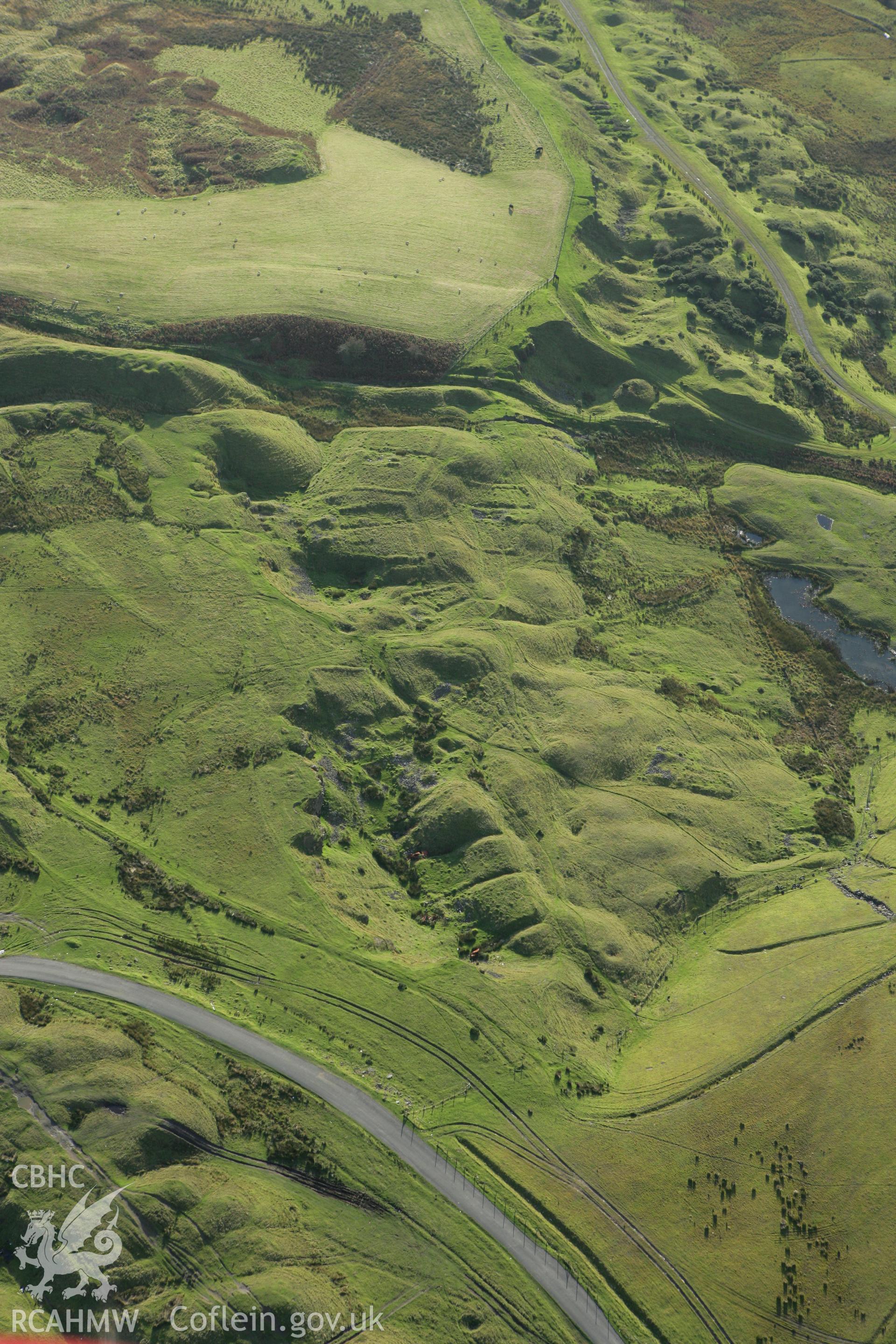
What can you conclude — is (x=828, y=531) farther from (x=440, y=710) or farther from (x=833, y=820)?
(x=440, y=710)

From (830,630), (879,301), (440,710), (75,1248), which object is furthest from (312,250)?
(75,1248)

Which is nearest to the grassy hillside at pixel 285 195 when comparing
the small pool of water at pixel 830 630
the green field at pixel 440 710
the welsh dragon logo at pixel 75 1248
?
the green field at pixel 440 710

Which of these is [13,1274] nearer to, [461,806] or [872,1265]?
[461,806]

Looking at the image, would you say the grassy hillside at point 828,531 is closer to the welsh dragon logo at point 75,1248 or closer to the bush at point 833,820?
the bush at point 833,820

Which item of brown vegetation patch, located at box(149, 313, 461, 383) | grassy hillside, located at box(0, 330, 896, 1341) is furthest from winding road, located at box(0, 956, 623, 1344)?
brown vegetation patch, located at box(149, 313, 461, 383)

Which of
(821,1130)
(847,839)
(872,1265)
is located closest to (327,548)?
(847,839)

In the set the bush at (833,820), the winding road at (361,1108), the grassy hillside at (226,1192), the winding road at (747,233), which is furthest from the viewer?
the winding road at (747,233)

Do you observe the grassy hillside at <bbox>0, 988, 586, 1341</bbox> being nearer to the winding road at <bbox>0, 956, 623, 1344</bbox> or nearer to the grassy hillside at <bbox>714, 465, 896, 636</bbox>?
the winding road at <bbox>0, 956, 623, 1344</bbox>

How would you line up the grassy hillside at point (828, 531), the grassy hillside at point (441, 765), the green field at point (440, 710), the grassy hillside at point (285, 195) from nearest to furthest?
1. the green field at point (440, 710)
2. the grassy hillside at point (441, 765)
3. the grassy hillside at point (828, 531)
4. the grassy hillside at point (285, 195)

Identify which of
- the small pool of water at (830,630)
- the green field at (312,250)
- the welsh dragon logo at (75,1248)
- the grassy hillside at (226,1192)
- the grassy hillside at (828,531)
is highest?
the green field at (312,250)
